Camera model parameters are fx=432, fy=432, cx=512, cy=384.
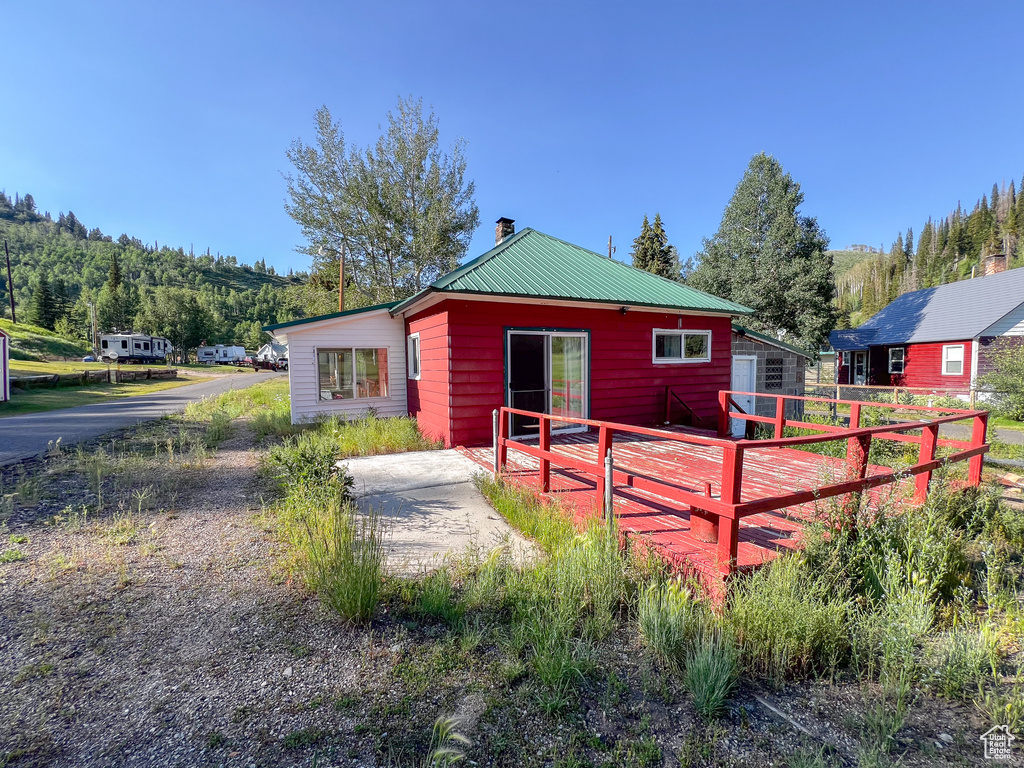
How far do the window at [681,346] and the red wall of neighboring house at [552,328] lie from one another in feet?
0.51

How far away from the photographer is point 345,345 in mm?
10844

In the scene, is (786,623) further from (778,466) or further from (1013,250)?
(1013,250)

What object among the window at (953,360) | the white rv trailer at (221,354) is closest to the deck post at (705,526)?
the window at (953,360)

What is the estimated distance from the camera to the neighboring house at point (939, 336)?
18312 millimetres

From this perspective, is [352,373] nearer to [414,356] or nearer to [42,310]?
[414,356]

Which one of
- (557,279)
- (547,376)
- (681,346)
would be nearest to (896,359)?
(681,346)

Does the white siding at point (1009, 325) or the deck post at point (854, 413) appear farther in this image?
the white siding at point (1009, 325)

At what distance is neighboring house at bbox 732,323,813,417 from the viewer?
38.4ft

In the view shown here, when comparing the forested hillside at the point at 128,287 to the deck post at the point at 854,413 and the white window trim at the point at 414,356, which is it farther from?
the deck post at the point at 854,413

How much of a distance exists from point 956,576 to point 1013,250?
84436 mm

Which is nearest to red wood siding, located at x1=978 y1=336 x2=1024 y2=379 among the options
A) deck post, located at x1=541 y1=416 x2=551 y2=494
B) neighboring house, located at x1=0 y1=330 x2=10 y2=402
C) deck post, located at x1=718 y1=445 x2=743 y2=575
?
deck post, located at x1=541 y1=416 x2=551 y2=494

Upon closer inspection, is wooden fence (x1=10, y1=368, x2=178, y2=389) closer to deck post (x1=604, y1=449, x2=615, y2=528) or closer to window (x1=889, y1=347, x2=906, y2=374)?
deck post (x1=604, y1=449, x2=615, y2=528)

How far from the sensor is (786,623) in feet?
8.66

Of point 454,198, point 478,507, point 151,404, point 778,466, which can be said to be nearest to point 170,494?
point 478,507
